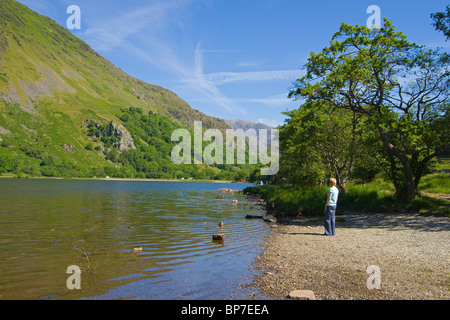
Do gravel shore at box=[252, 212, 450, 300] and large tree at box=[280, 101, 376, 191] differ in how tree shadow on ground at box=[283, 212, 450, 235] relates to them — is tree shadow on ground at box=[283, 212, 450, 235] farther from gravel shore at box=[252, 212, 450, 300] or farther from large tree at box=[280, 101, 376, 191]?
large tree at box=[280, 101, 376, 191]

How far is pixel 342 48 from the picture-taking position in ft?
86.3

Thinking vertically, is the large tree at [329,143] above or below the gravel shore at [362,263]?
above

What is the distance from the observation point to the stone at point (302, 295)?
8.41m

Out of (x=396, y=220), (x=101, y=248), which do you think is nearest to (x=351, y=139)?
(x=396, y=220)

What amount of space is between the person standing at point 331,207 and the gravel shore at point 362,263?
0.58 m

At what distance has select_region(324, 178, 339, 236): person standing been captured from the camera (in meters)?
17.8

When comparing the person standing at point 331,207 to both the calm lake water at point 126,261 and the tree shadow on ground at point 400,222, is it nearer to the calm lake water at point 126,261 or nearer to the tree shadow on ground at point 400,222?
the tree shadow on ground at point 400,222

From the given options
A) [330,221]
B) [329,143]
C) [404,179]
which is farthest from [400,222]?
[329,143]

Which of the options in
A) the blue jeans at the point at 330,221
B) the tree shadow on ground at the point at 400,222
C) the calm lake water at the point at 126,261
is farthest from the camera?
the tree shadow on ground at the point at 400,222

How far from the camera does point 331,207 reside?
18000 millimetres

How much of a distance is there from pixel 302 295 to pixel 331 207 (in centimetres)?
1042

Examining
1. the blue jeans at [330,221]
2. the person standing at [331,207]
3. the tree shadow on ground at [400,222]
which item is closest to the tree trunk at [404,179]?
the tree shadow on ground at [400,222]
